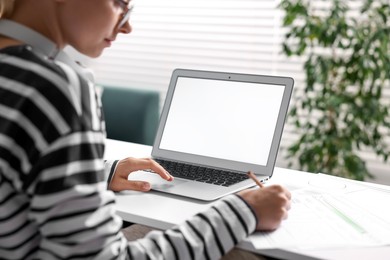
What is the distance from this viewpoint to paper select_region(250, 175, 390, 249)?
2.84 feet

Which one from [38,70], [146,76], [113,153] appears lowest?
[113,153]

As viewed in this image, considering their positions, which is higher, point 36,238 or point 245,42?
point 245,42

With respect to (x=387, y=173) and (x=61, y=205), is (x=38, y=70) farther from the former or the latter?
(x=387, y=173)

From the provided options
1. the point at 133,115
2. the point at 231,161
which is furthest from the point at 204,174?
the point at 133,115

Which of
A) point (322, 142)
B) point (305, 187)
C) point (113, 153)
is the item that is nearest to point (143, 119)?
point (113, 153)

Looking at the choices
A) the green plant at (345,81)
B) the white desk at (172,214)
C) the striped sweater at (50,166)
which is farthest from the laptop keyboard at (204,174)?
the green plant at (345,81)

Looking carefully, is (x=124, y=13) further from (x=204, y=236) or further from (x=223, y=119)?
(x=223, y=119)

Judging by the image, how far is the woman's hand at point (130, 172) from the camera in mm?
1131

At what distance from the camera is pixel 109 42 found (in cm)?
86

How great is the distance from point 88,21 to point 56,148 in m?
0.22

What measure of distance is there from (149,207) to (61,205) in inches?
15.2

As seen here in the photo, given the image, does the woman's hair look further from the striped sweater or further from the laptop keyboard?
the laptop keyboard

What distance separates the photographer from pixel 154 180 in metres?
1.23

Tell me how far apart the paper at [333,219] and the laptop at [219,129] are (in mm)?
164
